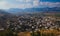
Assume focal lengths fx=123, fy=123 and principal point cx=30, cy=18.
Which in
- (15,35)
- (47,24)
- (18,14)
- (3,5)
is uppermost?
(3,5)

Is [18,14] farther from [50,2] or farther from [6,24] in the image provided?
[50,2]

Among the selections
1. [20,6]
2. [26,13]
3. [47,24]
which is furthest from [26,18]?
[47,24]

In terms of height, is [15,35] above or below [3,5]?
below

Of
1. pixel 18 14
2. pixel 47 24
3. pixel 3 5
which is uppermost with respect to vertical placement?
pixel 3 5

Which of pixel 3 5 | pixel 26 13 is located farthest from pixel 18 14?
pixel 3 5

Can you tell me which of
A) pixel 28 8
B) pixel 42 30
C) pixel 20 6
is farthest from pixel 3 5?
pixel 42 30

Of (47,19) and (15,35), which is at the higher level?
(47,19)

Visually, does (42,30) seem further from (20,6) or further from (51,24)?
(20,6)

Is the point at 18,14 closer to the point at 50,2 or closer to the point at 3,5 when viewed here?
the point at 3,5
